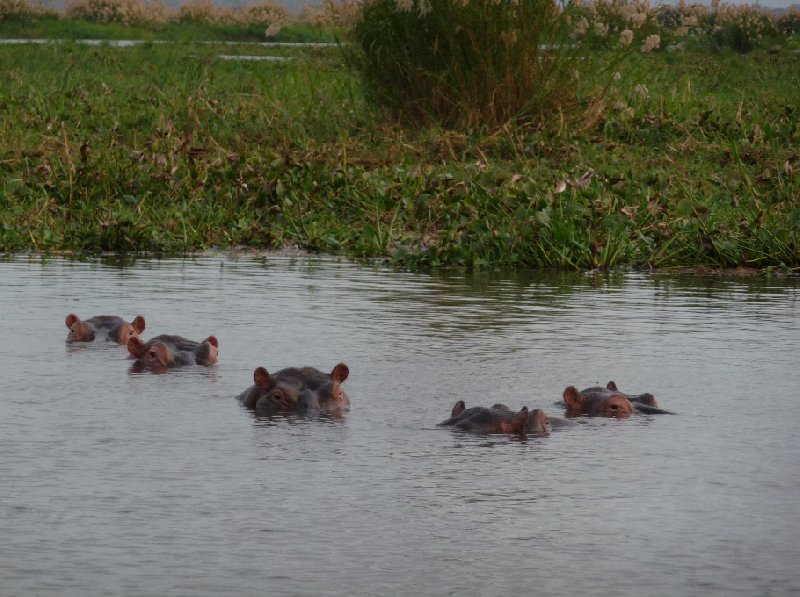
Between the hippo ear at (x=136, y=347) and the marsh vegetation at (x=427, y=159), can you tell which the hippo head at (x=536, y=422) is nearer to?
the hippo ear at (x=136, y=347)

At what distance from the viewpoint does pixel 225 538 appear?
4.00m

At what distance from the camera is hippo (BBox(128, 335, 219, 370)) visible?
6570 mm

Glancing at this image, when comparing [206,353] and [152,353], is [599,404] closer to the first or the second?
[206,353]

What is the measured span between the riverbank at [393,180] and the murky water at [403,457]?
5.58 feet

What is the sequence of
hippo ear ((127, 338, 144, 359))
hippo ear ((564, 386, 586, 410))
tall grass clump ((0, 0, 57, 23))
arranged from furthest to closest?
tall grass clump ((0, 0, 57, 23)), hippo ear ((127, 338, 144, 359)), hippo ear ((564, 386, 586, 410))

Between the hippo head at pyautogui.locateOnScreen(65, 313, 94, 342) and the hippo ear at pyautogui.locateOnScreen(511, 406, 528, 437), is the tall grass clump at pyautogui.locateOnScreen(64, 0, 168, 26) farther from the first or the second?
the hippo ear at pyautogui.locateOnScreen(511, 406, 528, 437)

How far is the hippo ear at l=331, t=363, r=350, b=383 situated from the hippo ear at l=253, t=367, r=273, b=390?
23cm

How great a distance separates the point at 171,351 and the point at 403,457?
1.90 meters

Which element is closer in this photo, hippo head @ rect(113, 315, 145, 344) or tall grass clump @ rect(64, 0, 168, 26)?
hippo head @ rect(113, 315, 145, 344)

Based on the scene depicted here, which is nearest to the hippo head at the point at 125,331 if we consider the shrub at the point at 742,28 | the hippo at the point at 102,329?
the hippo at the point at 102,329

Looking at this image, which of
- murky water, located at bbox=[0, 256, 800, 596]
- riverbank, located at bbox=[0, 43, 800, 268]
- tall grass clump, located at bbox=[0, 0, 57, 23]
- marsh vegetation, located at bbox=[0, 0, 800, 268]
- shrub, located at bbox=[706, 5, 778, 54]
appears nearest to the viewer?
murky water, located at bbox=[0, 256, 800, 596]

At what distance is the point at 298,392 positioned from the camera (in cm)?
573

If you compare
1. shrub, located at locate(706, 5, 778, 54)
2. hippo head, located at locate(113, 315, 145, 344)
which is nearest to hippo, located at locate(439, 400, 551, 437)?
hippo head, located at locate(113, 315, 145, 344)

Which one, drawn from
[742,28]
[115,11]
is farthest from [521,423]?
[115,11]
